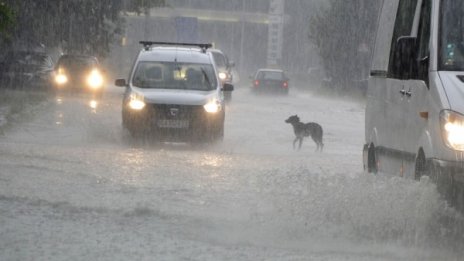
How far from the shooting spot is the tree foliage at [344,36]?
46.5m

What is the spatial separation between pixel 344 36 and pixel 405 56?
→ 40.8 meters

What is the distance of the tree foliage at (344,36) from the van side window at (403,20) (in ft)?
119

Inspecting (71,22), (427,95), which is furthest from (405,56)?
(71,22)

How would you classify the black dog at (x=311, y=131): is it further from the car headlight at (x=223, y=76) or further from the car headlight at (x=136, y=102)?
the car headlight at (x=223, y=76)

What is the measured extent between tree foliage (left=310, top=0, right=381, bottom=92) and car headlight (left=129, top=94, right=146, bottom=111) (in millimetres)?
29279

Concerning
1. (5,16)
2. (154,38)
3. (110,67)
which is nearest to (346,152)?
(5,16)

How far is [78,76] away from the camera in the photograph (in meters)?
35.2

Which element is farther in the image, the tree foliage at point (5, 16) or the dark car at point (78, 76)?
the dark car at point (78, 76)

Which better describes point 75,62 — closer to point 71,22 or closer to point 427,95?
point 71,22

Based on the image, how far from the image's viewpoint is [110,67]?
6838cm

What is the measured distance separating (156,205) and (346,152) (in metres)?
8.54

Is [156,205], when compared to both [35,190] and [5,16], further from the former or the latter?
[5,16]

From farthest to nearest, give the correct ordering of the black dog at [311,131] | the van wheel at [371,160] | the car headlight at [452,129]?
the black dog at [311,131], the van wheel at [371,160], the car headlight at [452,129]

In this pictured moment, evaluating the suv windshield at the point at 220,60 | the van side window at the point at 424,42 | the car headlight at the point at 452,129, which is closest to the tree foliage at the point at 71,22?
the suv windshield at the point at 220,60
